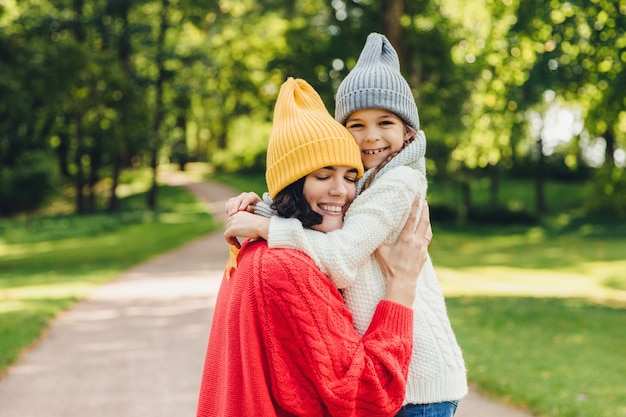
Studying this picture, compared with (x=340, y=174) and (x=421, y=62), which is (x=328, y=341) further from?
(x=421, y=62)

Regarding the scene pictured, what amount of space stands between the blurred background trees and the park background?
0.18 ft

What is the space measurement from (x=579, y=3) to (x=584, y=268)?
1172 centimetres

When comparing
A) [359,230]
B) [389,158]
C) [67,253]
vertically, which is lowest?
[359,230]

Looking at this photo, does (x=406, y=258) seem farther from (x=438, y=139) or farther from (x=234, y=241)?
(x=438, y=139)

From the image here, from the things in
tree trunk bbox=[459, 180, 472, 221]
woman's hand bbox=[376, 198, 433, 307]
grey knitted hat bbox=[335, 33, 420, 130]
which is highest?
tree trunk bbox=[459, 180, 472, 221]

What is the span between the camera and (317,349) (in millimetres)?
1890

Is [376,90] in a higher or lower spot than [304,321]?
higher

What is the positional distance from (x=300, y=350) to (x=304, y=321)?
0.27 ft

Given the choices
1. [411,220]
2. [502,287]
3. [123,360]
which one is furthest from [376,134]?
[502,287]

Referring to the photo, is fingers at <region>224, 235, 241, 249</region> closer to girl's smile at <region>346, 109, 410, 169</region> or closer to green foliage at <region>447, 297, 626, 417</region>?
girl's smile at <region>346, 109, 410, 169</region>

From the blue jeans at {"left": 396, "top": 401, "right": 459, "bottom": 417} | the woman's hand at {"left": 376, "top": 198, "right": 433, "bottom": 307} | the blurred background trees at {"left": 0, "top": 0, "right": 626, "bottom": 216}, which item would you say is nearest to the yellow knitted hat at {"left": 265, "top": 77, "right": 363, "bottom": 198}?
the woman's hand at {"left": 376, "top": 198, "right": 433, "bottom": 307}

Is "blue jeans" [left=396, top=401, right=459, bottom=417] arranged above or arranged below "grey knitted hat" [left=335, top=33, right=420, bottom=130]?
below

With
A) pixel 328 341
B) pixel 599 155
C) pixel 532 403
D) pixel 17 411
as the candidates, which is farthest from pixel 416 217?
pixel 599 155

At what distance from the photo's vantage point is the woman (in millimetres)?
1910
